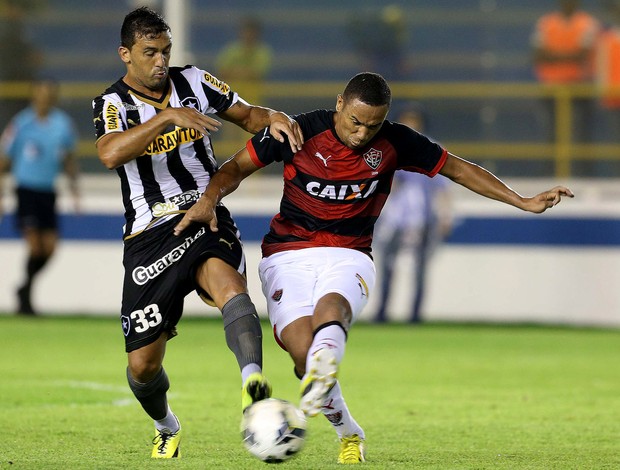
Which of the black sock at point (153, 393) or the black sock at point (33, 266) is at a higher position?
the black sock at point (153, 393)

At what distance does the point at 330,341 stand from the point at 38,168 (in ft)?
33.2

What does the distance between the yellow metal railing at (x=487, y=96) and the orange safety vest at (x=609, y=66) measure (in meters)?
0.17

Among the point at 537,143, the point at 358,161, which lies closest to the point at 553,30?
the point at 537,143

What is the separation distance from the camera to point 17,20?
18328 millimetres

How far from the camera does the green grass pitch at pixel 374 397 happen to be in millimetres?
6512

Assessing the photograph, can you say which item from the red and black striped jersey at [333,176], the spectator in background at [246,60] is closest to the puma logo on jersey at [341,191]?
the red and black striped jersey at [333,176]

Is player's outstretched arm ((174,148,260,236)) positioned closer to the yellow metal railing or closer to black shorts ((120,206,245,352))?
black shorts ((120,206,245,352))

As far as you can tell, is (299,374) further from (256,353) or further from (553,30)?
(553,30)

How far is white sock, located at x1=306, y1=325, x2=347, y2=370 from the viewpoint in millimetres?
5641

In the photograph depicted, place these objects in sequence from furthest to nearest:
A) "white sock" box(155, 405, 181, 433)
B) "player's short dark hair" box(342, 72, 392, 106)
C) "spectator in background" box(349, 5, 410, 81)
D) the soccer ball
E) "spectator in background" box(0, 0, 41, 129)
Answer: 1. "spectator in background" box(0, 0, 41, 129)
2. "spectator in background" box(349, 5, 410, 81)
3. "white sock" box(155, 405, 181, 433)
4. "player's short dark hair" box(342, 72, 392, 106)
5. the soccer ball

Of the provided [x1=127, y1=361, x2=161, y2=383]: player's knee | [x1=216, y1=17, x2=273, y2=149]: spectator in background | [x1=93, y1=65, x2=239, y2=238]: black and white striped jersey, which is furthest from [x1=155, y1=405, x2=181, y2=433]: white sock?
[x1=216, y1=17, x2=273, y2=149]: spectator in background

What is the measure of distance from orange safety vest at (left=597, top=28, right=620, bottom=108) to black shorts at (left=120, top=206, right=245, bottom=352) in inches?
462

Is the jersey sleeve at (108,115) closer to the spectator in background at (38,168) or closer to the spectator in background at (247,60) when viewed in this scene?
the spectator in background at (38,168)

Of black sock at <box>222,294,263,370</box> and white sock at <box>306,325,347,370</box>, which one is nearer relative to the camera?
white sock at <box>306,325,347,370</box>
